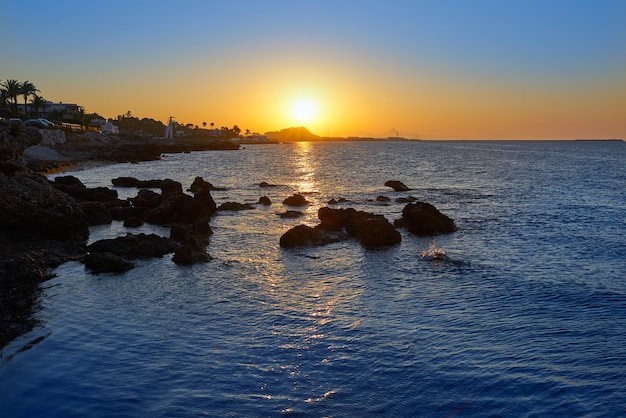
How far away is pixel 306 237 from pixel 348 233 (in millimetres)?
3586

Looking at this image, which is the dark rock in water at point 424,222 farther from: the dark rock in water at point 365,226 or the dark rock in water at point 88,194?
the dark rock in water at point 88,194

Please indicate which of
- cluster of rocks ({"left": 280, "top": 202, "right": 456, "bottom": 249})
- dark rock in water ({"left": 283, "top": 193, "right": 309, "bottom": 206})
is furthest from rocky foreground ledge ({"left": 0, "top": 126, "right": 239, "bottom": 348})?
dark rock in water ({"left": 283, "top": 193, "right": 309, "bottom": 206})

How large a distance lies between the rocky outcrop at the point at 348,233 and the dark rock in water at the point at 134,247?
22.4 ft

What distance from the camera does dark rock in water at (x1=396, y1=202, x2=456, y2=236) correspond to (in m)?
32.3

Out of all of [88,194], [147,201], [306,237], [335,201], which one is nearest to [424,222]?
[306,237]

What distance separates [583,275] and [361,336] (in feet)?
43.1

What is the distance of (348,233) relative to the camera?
31625 millimetres

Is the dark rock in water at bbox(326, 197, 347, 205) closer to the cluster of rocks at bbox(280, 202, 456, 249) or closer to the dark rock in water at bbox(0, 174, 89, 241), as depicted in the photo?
the cluster of rocks at bbox(280, 202, 456, 249)

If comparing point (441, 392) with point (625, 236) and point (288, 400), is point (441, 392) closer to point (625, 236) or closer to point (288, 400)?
point (288, 400)

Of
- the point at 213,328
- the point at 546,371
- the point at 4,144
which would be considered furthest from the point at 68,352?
the point at 4,144

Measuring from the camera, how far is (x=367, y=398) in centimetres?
1110

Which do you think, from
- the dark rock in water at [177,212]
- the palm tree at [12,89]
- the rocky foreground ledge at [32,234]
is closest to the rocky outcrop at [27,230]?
the rocky foreground ledge at [32,234]

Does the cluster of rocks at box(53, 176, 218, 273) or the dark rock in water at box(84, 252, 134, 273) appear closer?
the dark rock in water at box(84, 252, 134, 273)

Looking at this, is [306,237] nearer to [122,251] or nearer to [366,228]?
[366,228]
